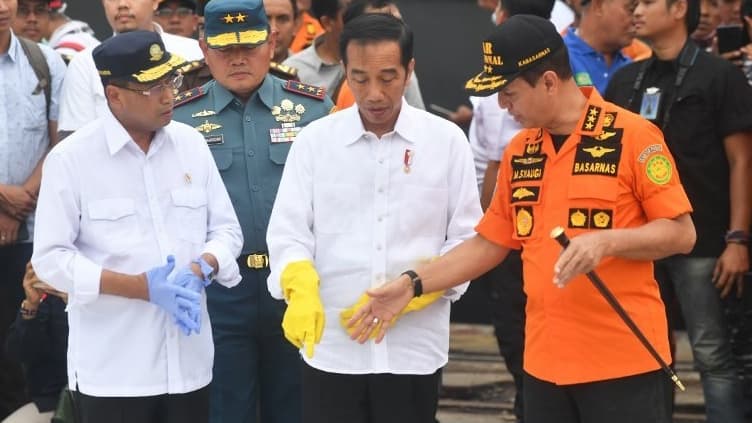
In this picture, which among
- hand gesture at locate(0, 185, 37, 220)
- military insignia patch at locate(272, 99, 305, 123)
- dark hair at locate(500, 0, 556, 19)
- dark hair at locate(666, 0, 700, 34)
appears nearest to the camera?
military insignia patch at locate(272, 99, 305, 123)

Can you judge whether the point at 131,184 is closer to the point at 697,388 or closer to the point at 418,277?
the point at 418,277

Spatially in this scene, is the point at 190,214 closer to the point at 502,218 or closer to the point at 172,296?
the point at 172,296

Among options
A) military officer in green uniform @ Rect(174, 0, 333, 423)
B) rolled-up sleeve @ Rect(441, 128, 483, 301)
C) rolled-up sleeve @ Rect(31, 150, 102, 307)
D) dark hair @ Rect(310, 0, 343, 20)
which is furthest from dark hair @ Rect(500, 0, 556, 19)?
rolled-up sleeve @ Rect(31, 150, 102, 307)

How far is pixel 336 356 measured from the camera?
4.23 m

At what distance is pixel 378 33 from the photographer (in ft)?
13.8

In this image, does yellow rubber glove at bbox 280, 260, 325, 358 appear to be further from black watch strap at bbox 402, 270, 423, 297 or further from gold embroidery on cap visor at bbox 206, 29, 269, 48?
gold embroidery on cap visor at bbox 206, 29, 269, 48

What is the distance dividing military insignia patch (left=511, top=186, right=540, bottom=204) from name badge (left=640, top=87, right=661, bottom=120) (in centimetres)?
174

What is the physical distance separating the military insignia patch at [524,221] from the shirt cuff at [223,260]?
1.03 meters

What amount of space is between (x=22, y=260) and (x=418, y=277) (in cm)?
274

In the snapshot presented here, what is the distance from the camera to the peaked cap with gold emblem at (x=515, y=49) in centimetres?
391

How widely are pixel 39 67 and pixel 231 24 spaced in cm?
154

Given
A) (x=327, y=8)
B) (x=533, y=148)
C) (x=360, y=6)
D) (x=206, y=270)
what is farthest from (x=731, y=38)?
(x=206, y=270)

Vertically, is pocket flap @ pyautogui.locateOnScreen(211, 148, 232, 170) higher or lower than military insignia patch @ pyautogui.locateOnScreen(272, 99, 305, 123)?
lower

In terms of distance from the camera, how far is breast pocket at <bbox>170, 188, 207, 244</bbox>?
4.35m
